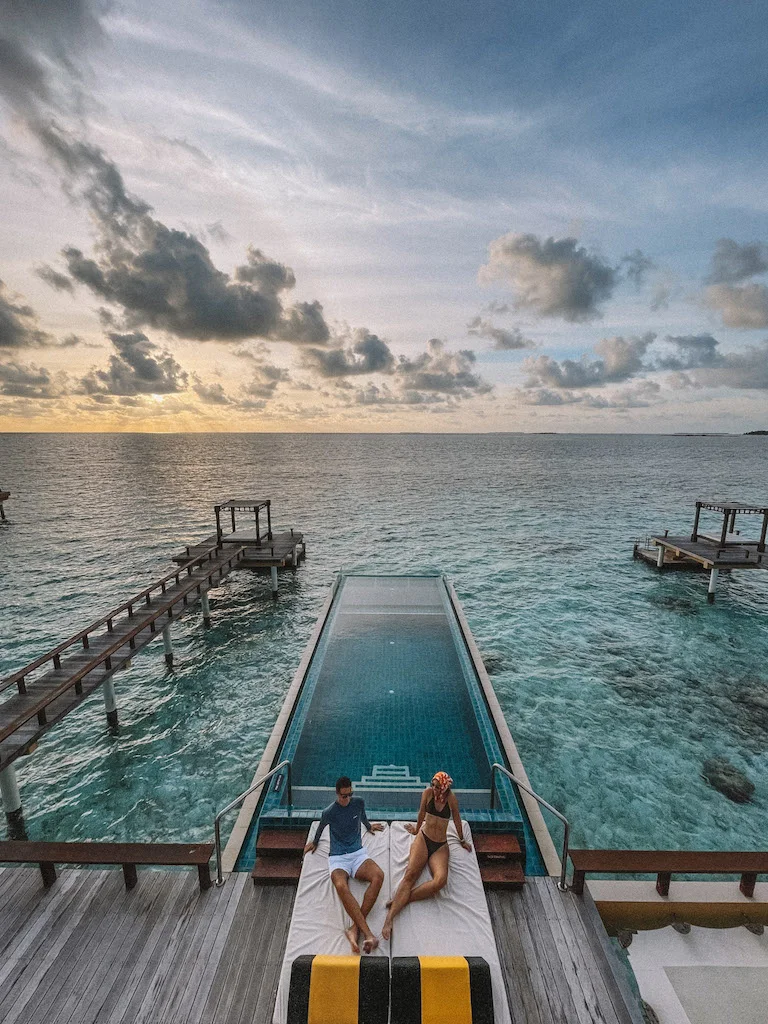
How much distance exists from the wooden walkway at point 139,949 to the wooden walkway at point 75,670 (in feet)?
17.8

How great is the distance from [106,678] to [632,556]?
33227mm

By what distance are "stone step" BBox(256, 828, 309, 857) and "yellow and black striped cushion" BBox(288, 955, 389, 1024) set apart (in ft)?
7.00

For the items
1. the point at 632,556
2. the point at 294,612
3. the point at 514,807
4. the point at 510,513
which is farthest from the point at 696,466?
the point at 514,807

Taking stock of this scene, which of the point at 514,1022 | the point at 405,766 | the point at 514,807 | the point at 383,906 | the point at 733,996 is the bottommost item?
the point at 405,766

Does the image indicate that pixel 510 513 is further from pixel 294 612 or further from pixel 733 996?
pixel 733 996

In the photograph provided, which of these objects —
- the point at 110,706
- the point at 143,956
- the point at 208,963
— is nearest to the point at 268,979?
Result: the point at 208,963

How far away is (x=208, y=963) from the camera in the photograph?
17.9ft

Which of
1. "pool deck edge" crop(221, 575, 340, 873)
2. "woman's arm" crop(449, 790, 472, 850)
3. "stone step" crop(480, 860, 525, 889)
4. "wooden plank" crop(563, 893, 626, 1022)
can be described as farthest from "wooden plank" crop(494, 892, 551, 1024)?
"pool deck edge" crop(221, 575, 340, 873)

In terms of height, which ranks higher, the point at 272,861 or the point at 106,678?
the point at 272,861

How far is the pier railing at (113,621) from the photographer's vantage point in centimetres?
1241

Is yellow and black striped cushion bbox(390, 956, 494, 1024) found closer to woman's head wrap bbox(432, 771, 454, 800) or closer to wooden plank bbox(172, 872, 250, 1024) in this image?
woman's head wrap bbox(432, 771, 454, 800)

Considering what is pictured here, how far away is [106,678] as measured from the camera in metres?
14.0

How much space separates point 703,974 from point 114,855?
24.2 feet

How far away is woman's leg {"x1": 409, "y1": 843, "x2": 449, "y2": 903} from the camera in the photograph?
215 inches
